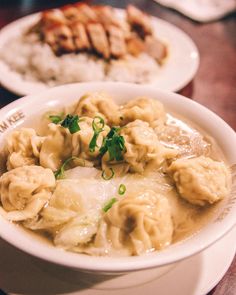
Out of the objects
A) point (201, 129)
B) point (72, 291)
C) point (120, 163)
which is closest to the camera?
point (72, 291)

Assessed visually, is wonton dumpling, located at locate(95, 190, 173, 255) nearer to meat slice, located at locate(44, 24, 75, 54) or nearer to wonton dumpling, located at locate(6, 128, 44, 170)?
wonton dumpling, located at locate(6, 128, 44, 170)

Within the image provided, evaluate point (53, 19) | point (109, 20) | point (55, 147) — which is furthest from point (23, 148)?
point (109, 20)

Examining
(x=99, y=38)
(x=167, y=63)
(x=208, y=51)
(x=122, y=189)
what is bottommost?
(x=208, y=51)

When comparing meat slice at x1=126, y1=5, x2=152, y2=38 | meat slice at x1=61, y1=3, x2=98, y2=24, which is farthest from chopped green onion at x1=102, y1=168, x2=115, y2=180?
meat slice at x1=126, y1=5, x2=152, y2=38

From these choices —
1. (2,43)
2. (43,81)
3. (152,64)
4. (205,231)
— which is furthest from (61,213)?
(2,43)

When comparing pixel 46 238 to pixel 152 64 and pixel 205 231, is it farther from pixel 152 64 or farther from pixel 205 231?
pixel 152 64

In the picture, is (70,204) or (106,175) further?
(106,175)

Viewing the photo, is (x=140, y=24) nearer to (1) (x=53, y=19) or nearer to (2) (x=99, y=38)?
(2) (x=99, y=38)
